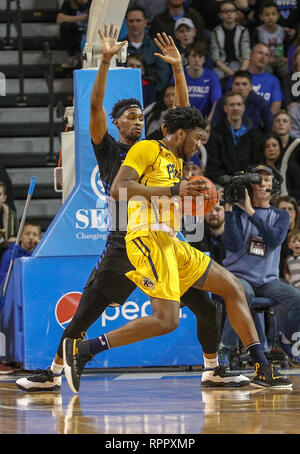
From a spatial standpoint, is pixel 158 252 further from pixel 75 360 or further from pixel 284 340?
pixel 284 340

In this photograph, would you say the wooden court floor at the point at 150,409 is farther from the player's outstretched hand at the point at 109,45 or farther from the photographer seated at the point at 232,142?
the photographer seated at the point at 232,142

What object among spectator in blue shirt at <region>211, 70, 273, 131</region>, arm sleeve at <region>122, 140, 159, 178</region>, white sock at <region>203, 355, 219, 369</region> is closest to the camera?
arm sleeve at <region>122, 140, 159, 178</region>

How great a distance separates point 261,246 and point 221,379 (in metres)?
2.08

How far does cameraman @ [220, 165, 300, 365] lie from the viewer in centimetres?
792

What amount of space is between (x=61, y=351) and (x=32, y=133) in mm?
6212

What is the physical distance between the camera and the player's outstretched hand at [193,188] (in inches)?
197

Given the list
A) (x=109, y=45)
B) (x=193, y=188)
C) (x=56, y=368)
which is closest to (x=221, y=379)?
(x=56, y=368)

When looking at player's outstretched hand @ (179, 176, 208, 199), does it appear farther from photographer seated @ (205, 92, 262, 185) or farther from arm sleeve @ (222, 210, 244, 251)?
photographer seated @ (205, 92, 262, 185)

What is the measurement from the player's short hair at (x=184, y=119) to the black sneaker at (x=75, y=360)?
1447 mm

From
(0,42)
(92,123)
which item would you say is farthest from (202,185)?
(0,42)

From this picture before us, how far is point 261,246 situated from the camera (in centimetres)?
801

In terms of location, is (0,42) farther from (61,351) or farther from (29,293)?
(61,351)

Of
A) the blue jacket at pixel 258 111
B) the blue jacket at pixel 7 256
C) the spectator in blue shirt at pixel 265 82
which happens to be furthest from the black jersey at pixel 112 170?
the spectator in blue shirt at pixel 265 82

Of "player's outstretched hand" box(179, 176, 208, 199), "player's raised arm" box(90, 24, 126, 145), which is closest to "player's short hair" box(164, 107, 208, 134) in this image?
"player's raised arm" box(90, 24, 126, 145)
